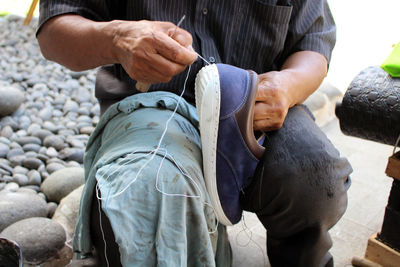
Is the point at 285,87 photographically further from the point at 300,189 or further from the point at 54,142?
the point at 54,142

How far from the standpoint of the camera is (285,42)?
131 centimetres

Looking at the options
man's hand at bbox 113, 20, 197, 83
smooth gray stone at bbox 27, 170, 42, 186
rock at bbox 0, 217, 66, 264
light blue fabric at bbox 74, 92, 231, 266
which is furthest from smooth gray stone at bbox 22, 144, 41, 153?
man's hand at bbox 113, 20, 197, 83

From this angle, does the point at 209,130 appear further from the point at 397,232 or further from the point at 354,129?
the point at 397,232

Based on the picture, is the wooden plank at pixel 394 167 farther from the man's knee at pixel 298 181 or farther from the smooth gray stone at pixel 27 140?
the smooth gray stone at pixel 27 140

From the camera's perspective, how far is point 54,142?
2104 mm

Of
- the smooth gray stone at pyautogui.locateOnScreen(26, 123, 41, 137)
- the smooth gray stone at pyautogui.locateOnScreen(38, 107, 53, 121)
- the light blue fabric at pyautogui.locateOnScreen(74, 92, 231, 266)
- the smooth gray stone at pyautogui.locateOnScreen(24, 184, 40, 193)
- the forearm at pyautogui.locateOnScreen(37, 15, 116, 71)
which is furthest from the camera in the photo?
the smooth gray stone at pyautogui.locateOnScreen(38, 107, 53, 121)

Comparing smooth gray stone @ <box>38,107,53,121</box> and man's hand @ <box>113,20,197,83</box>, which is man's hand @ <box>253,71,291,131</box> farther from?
smooth gray stone @ <box>38,107,53,121</box>

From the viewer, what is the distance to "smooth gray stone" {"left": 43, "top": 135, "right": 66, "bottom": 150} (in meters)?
2.10

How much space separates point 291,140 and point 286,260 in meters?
0.34

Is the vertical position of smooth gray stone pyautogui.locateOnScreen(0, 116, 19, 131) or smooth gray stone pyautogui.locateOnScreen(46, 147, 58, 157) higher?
smooth gray stone pyautogui.locateOnScreen(46, 147, 58, 157)

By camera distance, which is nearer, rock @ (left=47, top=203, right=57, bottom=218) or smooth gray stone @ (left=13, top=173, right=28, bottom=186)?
rock @ (left=47, top=203, right=57, bottom=218)

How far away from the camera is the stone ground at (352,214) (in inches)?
59.2

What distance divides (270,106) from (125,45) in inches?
14.8

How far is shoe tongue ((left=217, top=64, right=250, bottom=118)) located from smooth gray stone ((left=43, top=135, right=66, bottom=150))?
1.40 meters
